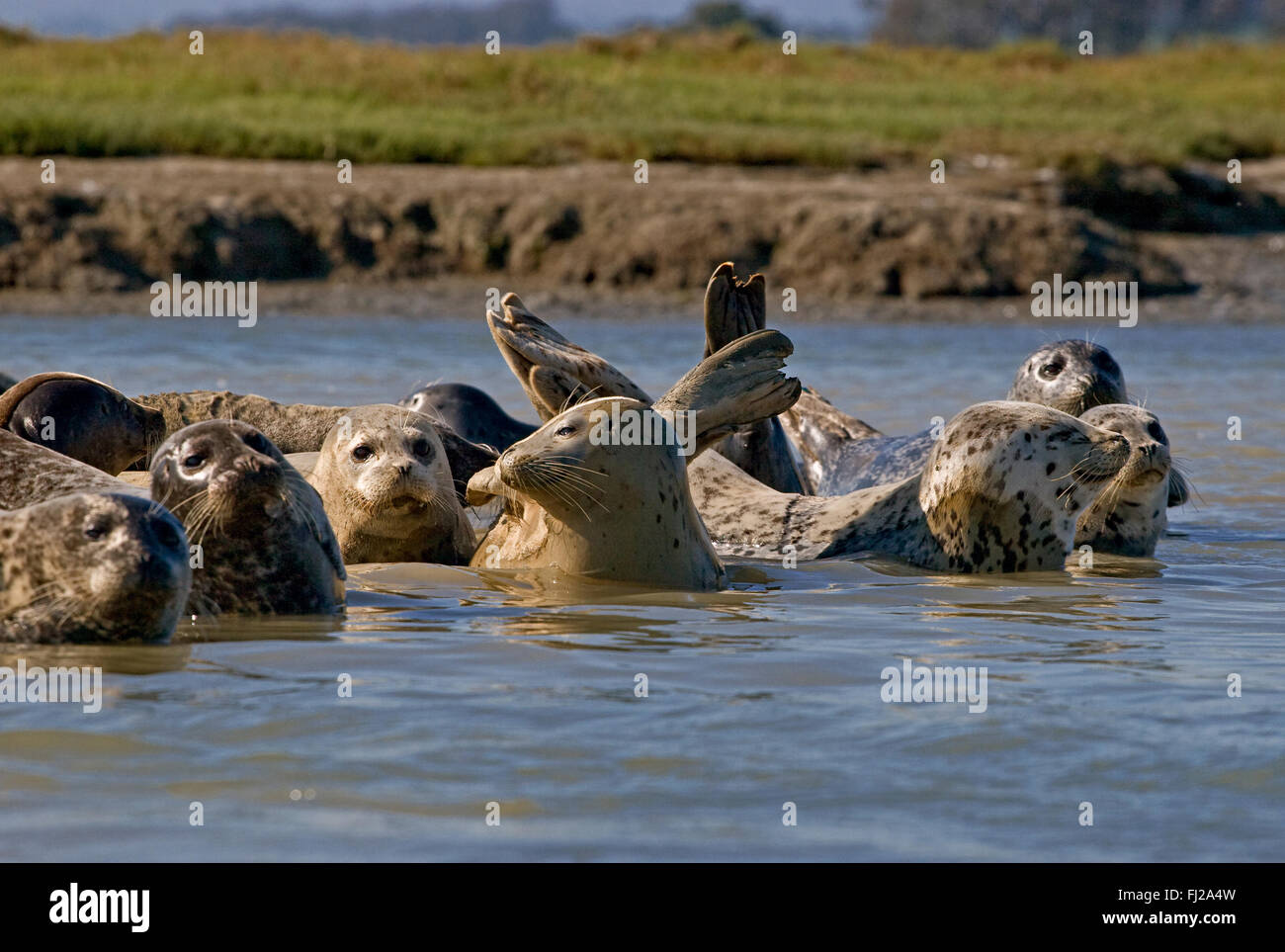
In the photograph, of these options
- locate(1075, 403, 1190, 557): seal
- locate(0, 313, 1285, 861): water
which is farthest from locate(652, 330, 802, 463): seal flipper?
locate(1075, 403, 1190, 557): seal

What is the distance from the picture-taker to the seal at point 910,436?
8.41 m

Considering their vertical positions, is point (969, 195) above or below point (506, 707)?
above

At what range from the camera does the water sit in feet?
11.8

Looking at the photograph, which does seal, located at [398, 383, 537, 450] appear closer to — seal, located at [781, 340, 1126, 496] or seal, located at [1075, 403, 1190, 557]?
seal, located at [781, 340, 1126, 496]

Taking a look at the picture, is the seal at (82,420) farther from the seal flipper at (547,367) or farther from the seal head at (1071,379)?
the seal head at (1071,379)

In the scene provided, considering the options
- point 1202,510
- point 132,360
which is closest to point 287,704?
point 1202,510

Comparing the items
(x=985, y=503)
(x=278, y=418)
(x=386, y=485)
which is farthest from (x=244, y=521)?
(x=278, y=418)

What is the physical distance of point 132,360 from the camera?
15188mm

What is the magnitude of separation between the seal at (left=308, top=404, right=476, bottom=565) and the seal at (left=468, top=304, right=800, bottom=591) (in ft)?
0.56

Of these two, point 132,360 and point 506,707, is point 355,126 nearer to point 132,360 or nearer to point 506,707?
point 132,360

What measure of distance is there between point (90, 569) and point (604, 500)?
173 cm

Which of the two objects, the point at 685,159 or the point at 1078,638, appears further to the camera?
the point at 685,159
